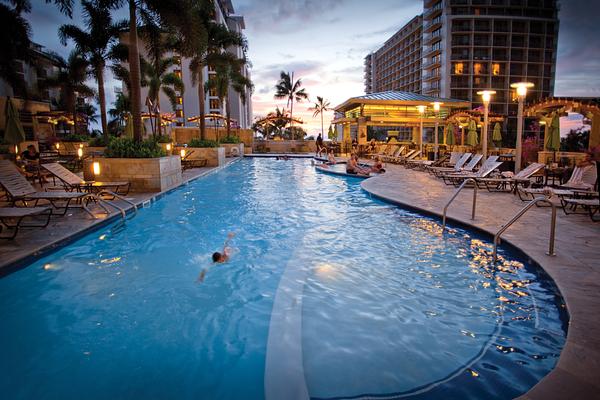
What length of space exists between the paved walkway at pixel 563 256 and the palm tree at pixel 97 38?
15286 mm

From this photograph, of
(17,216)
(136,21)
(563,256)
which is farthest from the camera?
(136,21)

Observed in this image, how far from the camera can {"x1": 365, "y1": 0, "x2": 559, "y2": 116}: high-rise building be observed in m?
56.8

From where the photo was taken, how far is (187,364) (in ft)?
11.4

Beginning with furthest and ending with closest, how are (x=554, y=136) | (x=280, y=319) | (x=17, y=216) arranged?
(x=554, y=136)
(x=17, y=216)
(x=280, y=319)

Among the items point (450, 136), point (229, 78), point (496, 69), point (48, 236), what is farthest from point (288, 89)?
point (48, 236)

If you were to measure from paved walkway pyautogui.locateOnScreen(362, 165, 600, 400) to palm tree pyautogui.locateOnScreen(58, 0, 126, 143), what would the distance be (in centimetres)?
1529

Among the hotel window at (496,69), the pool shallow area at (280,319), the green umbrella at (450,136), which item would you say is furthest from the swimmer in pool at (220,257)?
the hotel window at (496,69)

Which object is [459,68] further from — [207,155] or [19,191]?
[19,191]

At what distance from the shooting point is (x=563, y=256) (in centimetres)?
481

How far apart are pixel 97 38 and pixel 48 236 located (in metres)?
18.1

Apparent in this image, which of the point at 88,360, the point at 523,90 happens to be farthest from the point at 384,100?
the point at 88,360

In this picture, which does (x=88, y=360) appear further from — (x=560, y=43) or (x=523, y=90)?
(x=560, y=43)

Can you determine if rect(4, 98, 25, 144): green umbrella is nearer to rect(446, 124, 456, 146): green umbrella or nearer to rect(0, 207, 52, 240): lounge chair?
rect(0, 207, 52, 240): lounge chair

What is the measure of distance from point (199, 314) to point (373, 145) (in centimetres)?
2634
